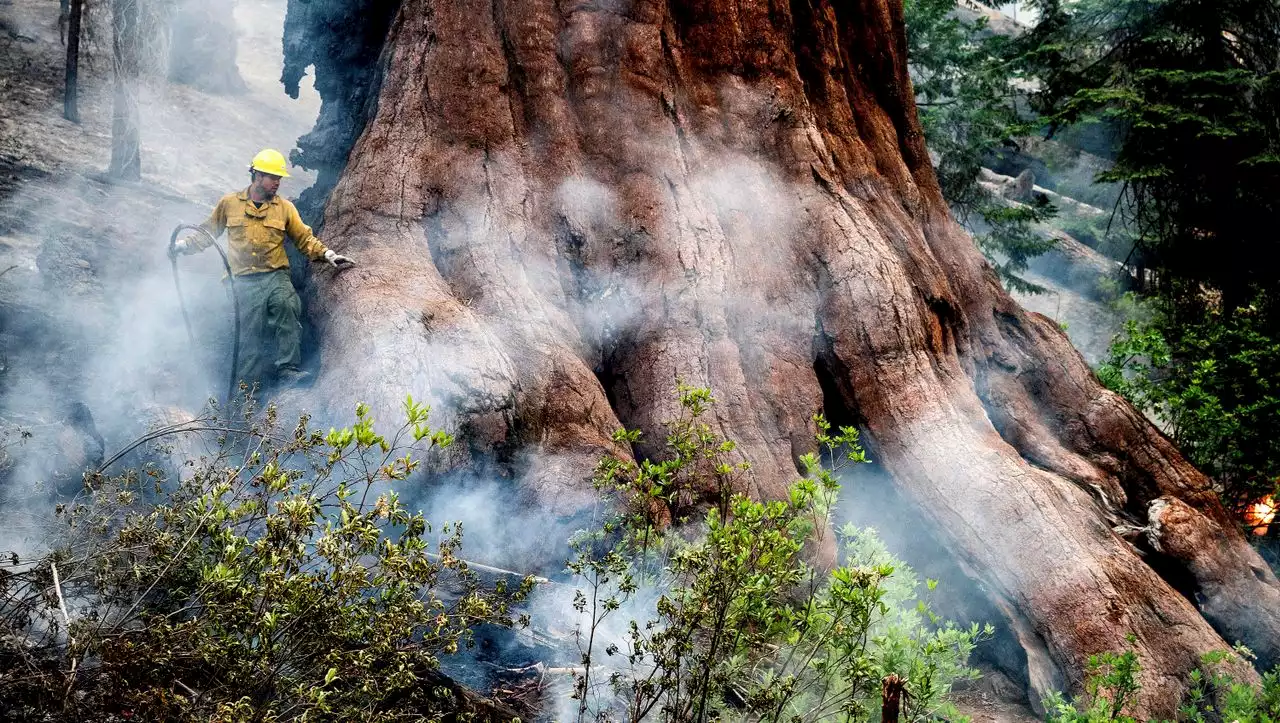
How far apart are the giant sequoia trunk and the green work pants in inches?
9.8

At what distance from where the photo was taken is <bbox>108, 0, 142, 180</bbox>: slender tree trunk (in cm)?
1291

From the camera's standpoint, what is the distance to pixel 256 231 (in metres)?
6.14

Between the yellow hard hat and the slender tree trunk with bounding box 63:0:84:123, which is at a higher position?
the yellow hard hat

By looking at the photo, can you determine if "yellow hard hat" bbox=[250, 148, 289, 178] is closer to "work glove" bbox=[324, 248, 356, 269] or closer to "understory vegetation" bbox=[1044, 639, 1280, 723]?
"work glove" bbox=[324, 248, 356, 269]

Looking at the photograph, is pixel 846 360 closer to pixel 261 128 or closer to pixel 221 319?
pixel 221 319

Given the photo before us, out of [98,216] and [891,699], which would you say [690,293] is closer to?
[891,699]

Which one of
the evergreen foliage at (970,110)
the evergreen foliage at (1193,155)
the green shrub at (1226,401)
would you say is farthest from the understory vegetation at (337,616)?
the evergreen foliage at (970,110)

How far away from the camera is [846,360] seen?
6895 mm

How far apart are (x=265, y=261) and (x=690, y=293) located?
292 cm

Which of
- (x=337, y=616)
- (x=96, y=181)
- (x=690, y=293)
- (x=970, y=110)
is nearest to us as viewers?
(x=337, y=616)

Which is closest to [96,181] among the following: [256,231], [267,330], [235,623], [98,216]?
[98,216]

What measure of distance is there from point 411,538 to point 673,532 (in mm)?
2127

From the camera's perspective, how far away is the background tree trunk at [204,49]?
1983 centimetres

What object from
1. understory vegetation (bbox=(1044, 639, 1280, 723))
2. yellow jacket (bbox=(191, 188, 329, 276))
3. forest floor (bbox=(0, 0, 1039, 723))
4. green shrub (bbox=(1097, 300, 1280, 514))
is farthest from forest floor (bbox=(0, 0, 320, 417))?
green shrub (bbox=(1097, 300, 1280, 514))
